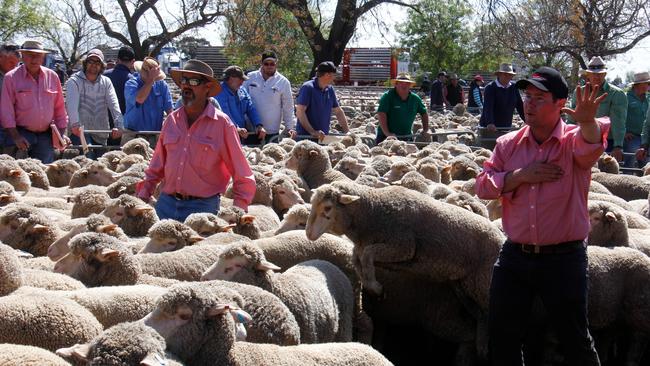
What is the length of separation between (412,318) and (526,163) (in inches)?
71.2

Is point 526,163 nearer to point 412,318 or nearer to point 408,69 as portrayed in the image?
point 412,318

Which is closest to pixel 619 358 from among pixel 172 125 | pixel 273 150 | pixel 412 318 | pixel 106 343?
pixel 412 318

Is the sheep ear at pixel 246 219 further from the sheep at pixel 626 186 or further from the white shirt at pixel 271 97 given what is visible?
the white shirt at pixel 271 97

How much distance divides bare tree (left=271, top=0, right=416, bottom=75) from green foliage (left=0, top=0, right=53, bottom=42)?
2534cm

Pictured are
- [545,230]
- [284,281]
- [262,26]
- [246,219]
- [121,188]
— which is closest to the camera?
[545,230]

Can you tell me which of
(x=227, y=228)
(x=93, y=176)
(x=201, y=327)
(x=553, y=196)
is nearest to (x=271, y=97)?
(x=93, y=176)

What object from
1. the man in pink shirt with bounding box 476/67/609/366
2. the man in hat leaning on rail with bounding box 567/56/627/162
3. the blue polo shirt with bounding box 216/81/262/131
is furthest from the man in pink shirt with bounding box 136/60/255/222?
the man in hat leaning on rail with bounding box 567/56/627/162

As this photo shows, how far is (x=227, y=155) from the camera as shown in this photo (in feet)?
19.5

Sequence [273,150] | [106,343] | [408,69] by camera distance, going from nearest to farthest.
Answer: [106,343] → [273,150] → [408,69]

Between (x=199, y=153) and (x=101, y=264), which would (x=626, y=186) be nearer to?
(x=199, y=153)

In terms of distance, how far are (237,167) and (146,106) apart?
4.59 m

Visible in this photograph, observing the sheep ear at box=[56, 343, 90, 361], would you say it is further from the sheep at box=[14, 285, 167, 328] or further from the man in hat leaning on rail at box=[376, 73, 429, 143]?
the man in hat leaning on rail at box=[376, 73, 429, 143]

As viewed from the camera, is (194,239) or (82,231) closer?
(82,231)

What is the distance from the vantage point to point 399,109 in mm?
11711
